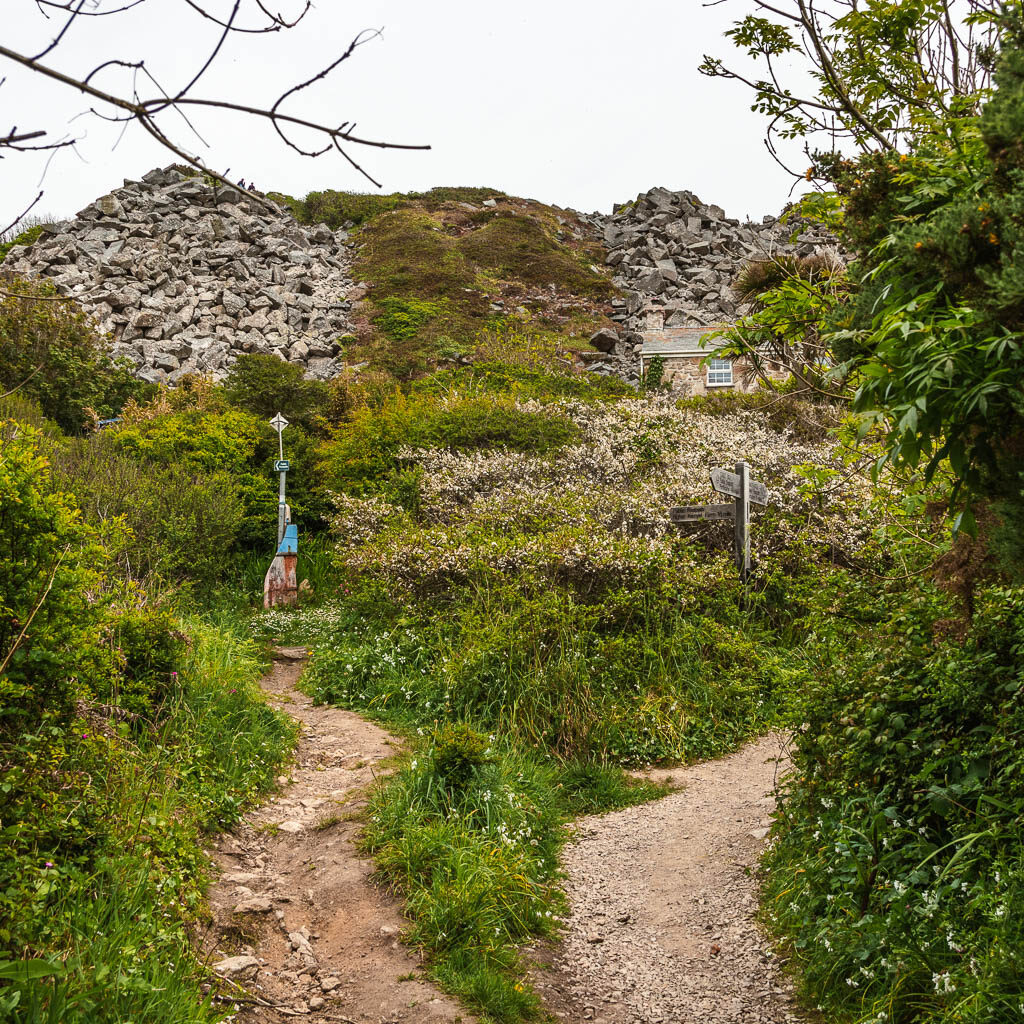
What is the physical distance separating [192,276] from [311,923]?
96.6ft

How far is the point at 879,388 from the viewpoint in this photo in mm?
2301

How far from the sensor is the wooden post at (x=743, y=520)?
31.9 feet

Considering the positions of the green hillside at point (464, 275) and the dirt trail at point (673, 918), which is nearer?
the dirt trail at point (673, 918)

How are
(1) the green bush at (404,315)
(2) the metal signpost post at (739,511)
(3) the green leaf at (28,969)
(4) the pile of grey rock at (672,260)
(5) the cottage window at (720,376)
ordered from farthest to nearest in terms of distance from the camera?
(4) the pile of grey rock at (672,260)
(1) the green bush at (404,315)
(5) the cottage window at (720,376)
(2) the metal signpost post at (739,511)
(3) the green leaf at (28,969)

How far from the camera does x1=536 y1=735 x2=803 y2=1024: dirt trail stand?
Answer: 411 centimetres

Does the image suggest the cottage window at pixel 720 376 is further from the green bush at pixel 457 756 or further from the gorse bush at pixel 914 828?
the green bush at pixel 457 756

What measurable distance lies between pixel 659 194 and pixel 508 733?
132 feet

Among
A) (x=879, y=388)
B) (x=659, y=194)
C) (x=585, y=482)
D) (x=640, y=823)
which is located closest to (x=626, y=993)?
(x=640, y=823)

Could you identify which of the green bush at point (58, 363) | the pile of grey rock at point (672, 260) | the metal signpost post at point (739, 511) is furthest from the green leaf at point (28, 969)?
the pile of grey rock at point (672, 260)

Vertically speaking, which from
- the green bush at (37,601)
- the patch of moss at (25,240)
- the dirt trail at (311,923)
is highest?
the patch of moss at (25,240)

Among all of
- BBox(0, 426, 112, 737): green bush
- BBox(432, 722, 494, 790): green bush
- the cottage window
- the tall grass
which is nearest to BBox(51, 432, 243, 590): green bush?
the tall grass

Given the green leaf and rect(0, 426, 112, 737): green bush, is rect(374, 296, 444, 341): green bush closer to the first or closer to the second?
rect(0, 426, 112, 737): green bush

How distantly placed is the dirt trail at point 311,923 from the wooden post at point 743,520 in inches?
207

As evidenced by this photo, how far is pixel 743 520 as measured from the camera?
9.77 m
